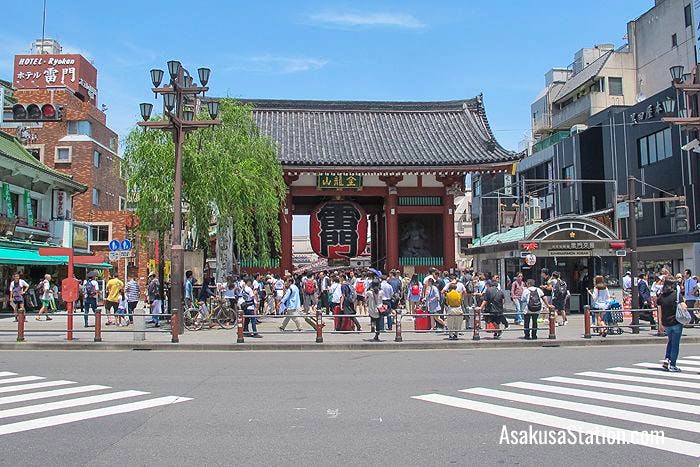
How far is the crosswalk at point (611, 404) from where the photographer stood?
7.24m

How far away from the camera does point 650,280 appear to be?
85.5ft

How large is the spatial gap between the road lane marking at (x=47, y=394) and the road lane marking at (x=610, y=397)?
6.95 m

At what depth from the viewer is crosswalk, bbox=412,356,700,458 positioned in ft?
23.7

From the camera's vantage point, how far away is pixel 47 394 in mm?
9898

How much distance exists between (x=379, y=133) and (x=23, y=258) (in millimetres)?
17161

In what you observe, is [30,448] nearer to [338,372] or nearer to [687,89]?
[338,372]

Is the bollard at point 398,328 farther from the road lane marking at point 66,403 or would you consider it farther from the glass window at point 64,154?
the glass window at point 64,154

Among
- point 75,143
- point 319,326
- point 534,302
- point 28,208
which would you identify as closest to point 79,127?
point 75,143

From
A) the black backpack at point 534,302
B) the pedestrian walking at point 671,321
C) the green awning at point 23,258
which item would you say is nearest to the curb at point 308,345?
the black backpack at point 534,302

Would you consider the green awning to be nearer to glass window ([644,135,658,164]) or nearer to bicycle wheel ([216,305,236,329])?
bicycle wheel ([216,305,236,329])

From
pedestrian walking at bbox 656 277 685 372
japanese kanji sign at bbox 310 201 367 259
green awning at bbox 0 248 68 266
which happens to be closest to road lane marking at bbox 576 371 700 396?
pedestrian walking at bbox 656 277 685 372

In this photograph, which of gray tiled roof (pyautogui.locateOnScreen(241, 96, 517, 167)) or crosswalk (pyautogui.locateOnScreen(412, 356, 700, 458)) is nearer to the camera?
crosswalk (pyautogui.locateOnScreen(412, 356, 700, 458))

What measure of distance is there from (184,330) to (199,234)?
3.67 m

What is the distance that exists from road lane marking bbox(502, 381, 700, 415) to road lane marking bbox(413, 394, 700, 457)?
1.56 m
